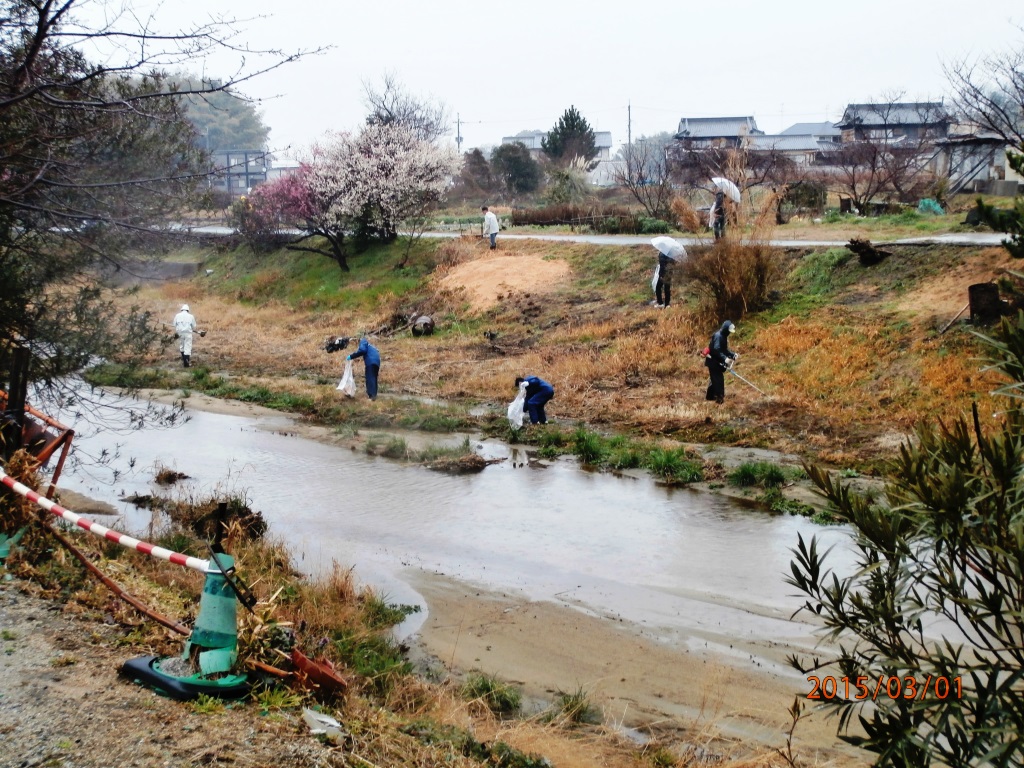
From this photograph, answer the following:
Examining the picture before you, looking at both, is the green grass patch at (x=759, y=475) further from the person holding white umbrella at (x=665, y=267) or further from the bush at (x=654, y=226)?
the bush at (x=654, y=226)

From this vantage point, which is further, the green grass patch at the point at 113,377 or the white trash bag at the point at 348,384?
the white trash bag at the point at 348,384

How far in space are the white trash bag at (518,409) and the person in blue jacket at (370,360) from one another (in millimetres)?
3339

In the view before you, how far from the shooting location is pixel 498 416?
18.5m

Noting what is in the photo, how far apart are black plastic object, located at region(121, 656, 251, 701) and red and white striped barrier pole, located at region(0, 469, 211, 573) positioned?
592mm

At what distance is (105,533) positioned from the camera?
6258 millimetres

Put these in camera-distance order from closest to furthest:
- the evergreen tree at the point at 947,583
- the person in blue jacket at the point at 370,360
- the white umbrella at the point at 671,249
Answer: the evergreen tree at the point at 947,583 < the person in blue jacket at the point at 370,360 < the white umbrella at the point at 671,249

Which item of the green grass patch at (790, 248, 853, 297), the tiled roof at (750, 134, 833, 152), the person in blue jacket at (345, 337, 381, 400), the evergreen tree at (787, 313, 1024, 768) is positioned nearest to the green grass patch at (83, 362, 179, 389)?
the person in blue jacket at (345, 337, 381, 400)

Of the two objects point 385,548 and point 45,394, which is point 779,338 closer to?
point 385,548

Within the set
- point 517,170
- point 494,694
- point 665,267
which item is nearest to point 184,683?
point 494,694

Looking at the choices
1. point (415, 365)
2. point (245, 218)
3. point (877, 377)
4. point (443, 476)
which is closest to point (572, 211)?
point (245, 218)

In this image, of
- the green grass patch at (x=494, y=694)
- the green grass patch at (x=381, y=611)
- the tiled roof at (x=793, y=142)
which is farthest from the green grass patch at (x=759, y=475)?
the tiled roof at (x=793, y=142)

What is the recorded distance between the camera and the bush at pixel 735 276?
2150cm

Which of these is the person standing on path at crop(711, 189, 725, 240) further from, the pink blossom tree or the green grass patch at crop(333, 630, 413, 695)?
the green grass patch at crop(333, 630, 413, 695)

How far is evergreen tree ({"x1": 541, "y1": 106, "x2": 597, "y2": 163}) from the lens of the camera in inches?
2066
